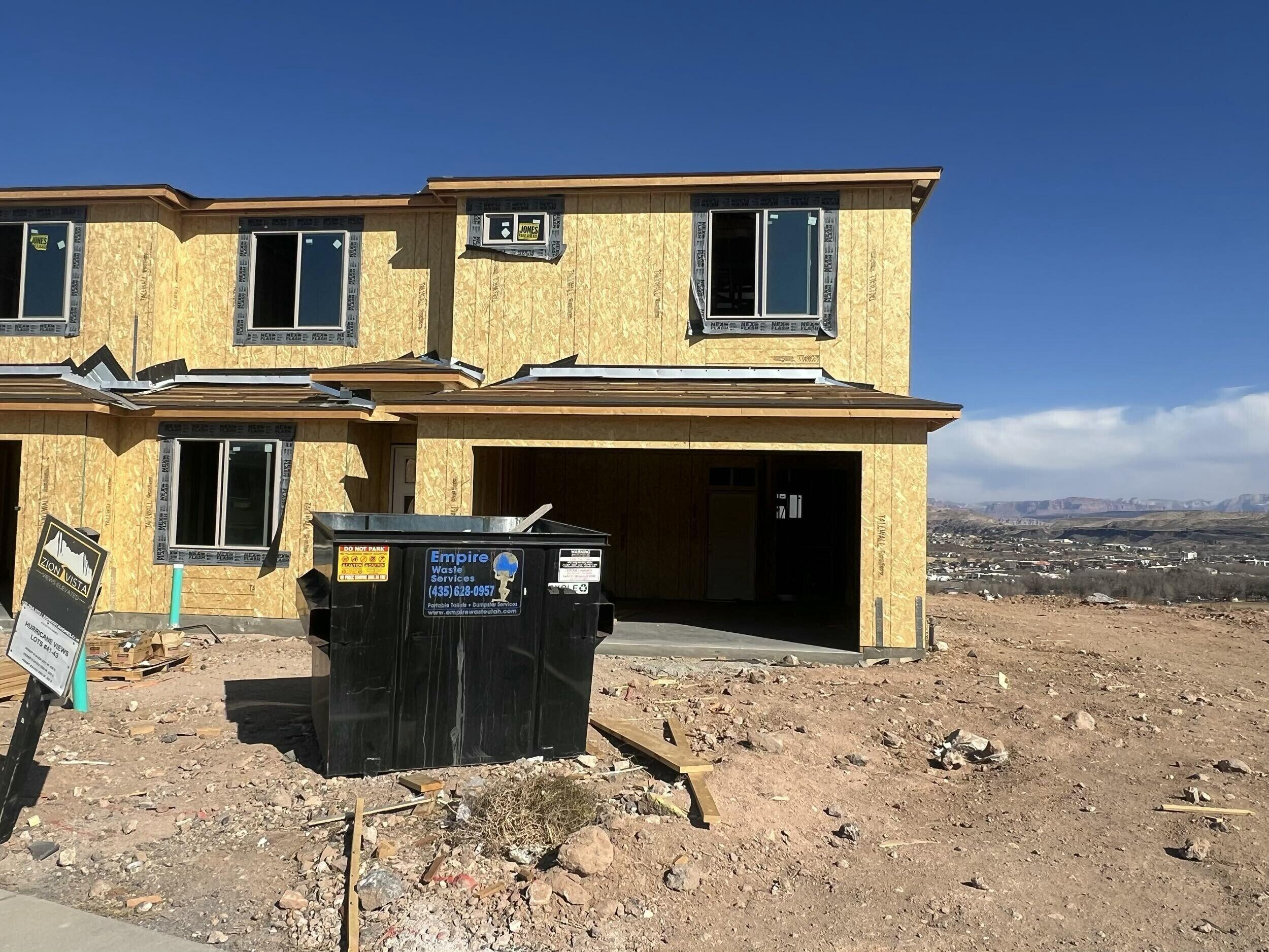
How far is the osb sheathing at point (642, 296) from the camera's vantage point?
11570 mm

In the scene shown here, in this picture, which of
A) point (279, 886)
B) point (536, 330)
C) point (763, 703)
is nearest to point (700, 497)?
point (536, 330)

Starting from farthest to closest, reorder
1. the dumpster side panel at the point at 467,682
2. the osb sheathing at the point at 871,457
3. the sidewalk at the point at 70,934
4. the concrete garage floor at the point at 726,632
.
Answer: the concrete garage floor at the point at 726,632 < the osb sheathing at the point at 871,457 < the dumpster side panel at the point at 467,682 < the sidewalk at the point at 70,934

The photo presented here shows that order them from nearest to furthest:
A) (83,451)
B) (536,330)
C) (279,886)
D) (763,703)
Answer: (279,886)
(763,703)
(83,451)
(536,330)

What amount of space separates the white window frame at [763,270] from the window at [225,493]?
665cm

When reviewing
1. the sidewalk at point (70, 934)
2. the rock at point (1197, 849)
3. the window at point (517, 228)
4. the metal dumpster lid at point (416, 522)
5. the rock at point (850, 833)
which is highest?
the window at point (517, 228)

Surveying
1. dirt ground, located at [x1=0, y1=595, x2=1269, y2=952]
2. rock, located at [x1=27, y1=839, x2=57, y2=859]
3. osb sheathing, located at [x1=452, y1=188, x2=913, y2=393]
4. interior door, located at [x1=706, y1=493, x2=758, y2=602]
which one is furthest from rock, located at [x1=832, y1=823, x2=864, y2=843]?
interior door, located at [x1=706, y1=493, x2=758, y2=602]

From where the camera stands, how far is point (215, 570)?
37.2 ft

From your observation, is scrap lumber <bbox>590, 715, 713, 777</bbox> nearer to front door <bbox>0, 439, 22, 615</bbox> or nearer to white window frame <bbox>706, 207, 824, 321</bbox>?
white window frame <bbox>706, 207, 824, 321</bbox>

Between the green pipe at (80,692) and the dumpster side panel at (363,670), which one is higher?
the dumpster side panel at (363,670)

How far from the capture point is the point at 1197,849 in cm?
446

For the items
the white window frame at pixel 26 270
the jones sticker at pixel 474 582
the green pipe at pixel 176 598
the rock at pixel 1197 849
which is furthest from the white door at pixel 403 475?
the rock at pixel 1197 849

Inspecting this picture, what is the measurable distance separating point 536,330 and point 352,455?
10.5ft

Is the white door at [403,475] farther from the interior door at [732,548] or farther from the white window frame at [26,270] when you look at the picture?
the white window frame at [26,270]

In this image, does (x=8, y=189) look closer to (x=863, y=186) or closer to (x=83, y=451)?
(x=83, y=451)
